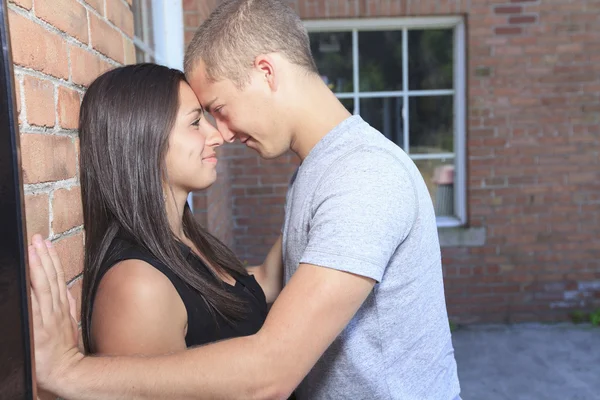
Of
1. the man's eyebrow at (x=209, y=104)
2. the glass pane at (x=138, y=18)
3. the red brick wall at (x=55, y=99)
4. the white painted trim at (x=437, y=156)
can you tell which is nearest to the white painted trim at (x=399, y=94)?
the white painted trim at (x=437, y=156)

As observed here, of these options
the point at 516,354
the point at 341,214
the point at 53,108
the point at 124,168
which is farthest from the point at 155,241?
the point at 516,354

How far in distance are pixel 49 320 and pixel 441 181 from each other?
15.0 feet

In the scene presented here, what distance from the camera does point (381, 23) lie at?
4973 millimetres

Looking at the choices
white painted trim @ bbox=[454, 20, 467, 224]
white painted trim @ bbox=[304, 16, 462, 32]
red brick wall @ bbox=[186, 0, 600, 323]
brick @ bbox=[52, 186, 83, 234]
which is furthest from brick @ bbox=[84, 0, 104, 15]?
white painted trim @ bbox=[454, 20, 467, 224]

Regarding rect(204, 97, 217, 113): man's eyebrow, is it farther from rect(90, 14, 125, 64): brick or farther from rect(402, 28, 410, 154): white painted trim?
rect(402, 28, 410, 154): white painted trim

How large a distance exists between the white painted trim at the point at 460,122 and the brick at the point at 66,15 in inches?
162

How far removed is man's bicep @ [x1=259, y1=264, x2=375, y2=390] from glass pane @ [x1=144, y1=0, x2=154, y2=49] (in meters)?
2.29

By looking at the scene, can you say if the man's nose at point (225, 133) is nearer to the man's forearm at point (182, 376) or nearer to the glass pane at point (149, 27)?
the man's forearm at point (182, 376)

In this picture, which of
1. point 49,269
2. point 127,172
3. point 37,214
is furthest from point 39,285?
point 127,172

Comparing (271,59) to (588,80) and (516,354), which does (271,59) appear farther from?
(588,80)

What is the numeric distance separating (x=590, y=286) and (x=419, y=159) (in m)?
1.99

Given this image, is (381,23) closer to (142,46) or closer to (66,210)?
(142,46)

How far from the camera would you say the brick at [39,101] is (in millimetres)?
1130

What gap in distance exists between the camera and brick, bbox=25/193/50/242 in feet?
3.64
